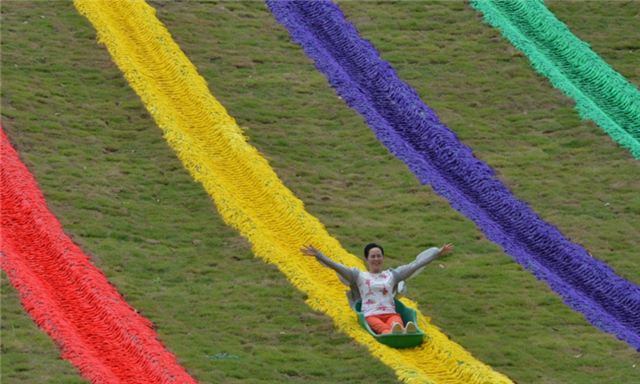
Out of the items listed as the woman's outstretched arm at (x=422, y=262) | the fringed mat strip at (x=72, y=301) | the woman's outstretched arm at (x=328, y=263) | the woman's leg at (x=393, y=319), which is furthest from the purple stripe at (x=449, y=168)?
the fringed mat strip at (x=72, y=301)

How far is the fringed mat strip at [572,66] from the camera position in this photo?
57.2 ft

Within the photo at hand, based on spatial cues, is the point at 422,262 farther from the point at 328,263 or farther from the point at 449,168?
the point at 449,168

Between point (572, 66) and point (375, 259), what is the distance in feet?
29.3

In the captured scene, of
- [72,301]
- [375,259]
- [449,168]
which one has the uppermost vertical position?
[449,168]

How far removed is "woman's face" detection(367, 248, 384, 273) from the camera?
11.8m

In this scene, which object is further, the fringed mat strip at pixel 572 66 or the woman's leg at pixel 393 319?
the fringed mat strip at pixel 572 66

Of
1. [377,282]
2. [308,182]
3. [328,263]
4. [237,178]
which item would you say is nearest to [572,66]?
[308,182]

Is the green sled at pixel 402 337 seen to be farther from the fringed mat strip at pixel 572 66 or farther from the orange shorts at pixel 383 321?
the fringed mat strip at pixel 572 66

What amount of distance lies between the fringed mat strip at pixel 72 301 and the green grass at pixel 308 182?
21cm

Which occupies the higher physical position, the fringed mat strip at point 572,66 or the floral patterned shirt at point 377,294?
the fringed mat strip at point 572,66

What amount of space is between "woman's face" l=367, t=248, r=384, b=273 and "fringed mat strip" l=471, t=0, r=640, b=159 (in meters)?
6.53

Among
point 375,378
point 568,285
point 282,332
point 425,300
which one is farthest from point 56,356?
point 568,285

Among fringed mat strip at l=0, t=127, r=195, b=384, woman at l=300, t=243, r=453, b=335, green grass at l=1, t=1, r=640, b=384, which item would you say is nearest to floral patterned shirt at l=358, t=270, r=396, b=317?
woman at l=300, t=243, r=453, b=335

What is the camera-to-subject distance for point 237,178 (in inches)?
598
